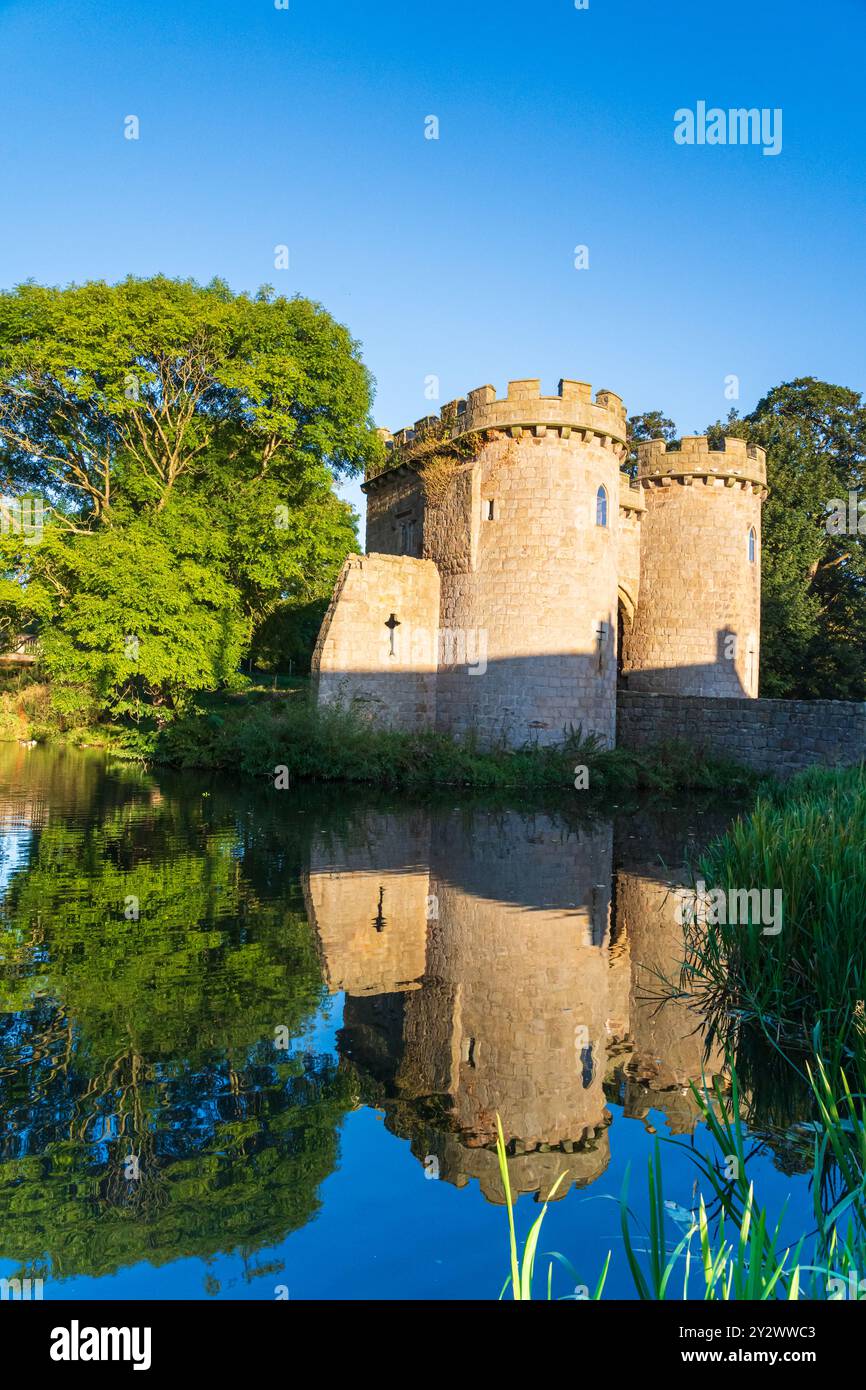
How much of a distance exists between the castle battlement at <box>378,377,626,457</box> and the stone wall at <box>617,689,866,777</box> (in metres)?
6.32

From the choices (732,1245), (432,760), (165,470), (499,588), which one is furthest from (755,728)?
(732,1245)

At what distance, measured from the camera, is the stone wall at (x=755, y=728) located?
17.4 m

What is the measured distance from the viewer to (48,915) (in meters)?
7.24

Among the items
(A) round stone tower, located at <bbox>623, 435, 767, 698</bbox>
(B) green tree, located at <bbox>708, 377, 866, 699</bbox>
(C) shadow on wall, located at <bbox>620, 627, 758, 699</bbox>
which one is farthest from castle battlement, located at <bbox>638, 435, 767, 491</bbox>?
(B) green tree, located at <bbox>708, 377, 866, 699</bbox>

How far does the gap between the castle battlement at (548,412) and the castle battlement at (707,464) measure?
4.77 m

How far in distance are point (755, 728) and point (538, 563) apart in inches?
238

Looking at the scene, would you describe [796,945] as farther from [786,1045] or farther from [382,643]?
[382,643]

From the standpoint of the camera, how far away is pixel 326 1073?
14.9 feet

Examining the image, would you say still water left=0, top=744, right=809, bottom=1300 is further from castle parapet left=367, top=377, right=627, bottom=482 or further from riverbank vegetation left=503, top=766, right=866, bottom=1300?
castle parapet left=367, top=377, right=627, bottom=482

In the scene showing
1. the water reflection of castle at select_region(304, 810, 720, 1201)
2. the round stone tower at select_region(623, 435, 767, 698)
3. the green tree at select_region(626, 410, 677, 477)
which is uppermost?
the green tree at select_region(626, 410, 677, 477)

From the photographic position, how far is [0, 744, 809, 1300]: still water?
10.5 feet

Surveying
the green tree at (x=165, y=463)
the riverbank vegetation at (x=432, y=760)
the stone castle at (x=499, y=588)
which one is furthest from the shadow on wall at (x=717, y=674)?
the green tree at (x=165, y=463)

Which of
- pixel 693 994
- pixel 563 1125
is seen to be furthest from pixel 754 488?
pixel 563 1125

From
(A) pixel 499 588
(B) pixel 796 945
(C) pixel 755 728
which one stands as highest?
(A) pixel 499 588
